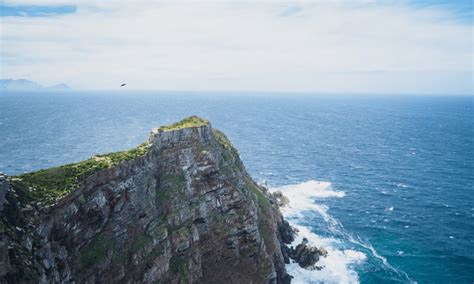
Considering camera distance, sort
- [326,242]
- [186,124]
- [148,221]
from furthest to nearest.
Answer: [326,242]
[186,124]
[148,221]

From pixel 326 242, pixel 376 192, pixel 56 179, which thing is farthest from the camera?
pixel 376 192

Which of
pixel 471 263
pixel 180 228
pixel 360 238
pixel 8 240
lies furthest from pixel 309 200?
pixel 8 240

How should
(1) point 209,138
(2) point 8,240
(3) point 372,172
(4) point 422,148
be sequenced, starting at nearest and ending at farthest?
(2) point 8,240 < (1) point 209,138 < (3) point 372,172 < (4) point 422,148

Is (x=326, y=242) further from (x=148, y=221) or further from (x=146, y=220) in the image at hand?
(x=146, y=220)

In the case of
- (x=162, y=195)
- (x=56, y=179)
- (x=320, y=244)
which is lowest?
(x=320, y=244)

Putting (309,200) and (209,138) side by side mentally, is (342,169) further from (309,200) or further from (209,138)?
(209,138)

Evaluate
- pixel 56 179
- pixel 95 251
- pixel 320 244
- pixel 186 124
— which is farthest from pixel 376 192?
pixel 56 179

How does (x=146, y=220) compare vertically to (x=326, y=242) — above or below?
above

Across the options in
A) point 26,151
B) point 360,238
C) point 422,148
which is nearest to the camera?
point 360,238
